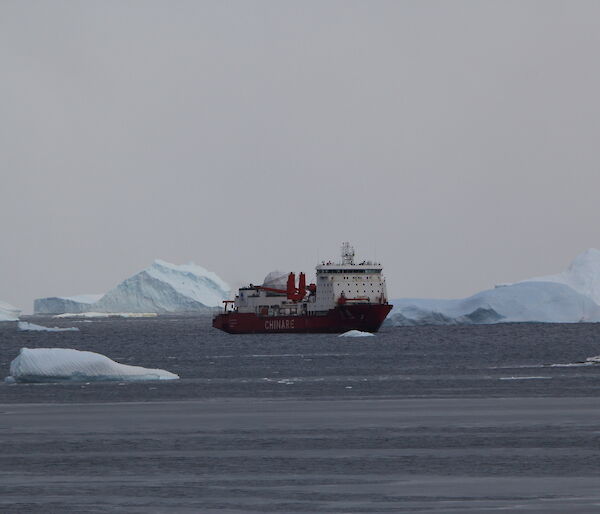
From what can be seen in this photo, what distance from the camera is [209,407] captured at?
36906 mm

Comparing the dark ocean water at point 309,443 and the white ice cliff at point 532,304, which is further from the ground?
the white ice cliff at point 532,304

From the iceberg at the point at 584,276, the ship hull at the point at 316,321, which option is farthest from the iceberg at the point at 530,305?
the ship hull at the point at 316,321

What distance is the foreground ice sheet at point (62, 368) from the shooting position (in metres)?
47.7

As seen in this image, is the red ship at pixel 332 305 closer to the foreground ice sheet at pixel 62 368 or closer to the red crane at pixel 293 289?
the red crane at pixel 293 289

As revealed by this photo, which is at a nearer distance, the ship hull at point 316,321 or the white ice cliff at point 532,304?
the ship hull at point 316,321

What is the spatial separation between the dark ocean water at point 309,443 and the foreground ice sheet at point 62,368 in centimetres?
65

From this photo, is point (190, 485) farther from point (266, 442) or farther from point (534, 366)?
point (534, 366)

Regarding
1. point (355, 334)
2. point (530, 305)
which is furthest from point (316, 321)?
point (530, 305)

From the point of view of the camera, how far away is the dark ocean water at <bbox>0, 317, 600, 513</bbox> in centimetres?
1947

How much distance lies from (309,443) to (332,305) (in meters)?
84.2

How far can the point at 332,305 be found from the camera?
111000 mm

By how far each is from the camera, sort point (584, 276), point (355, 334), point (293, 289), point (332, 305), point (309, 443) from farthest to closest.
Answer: point (584, 276) < point (293, 289) < point (332, 305) < point (355, 334) < point (309, 443)

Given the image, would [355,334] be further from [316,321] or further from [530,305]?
[530,305]

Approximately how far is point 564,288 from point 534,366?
61.0 m
